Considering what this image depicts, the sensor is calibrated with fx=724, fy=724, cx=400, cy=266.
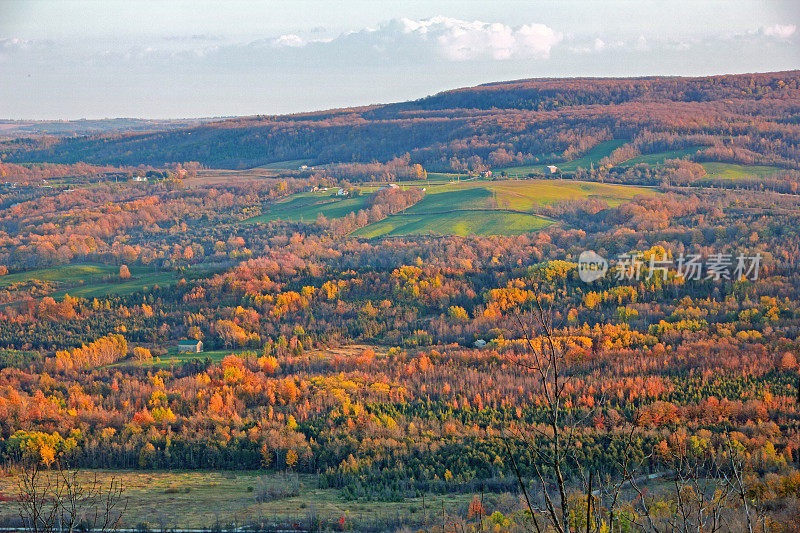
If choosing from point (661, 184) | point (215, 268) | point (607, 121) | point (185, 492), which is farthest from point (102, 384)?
point (607, 121)

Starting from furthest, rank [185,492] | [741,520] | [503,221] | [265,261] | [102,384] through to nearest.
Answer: [503,221]
[265,261]
[102,384]
[185,492]
[741,520]

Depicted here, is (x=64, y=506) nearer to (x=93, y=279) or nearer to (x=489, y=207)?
(x=93, y=279)

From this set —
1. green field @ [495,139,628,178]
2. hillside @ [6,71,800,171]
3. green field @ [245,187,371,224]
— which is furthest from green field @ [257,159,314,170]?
green field @ [495,139,628,178]

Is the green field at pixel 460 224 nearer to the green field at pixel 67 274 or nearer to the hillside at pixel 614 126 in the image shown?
the green field at pixel 67 274

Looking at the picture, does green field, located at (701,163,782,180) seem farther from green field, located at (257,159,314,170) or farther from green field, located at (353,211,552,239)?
green field, located at (257,159,314,170)

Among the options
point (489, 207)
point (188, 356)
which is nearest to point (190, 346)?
point (188, 356)

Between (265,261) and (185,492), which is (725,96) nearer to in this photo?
(265,261)
